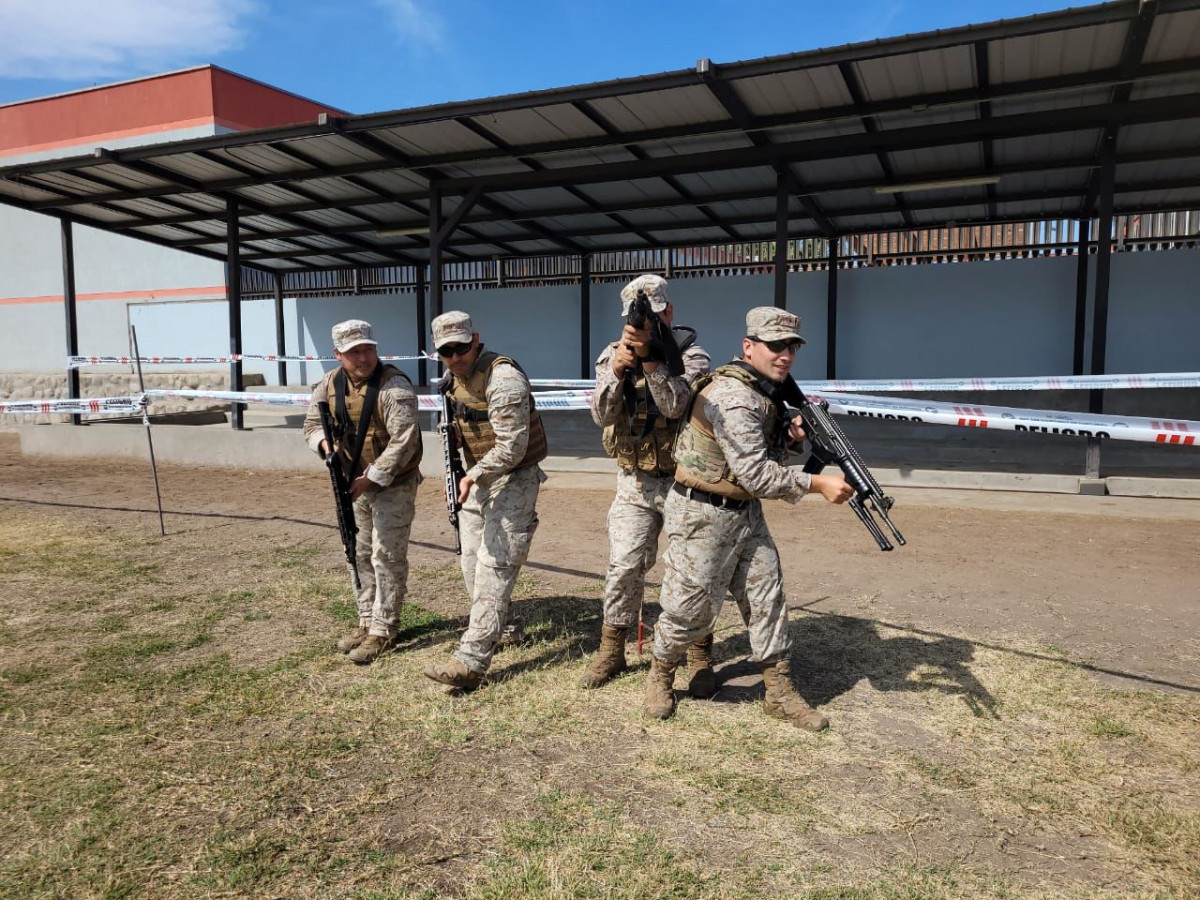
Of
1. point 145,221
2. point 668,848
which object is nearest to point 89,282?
point 145,221

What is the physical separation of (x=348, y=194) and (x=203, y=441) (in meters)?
4.42

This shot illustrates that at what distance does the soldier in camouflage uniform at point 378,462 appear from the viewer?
4250mm

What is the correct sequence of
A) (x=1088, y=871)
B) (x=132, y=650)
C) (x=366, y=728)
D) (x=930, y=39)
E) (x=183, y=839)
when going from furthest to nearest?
(x=930, y=39)
(x=132, y=650)
(x=366, y=728)
(x=183, y=839)
(x=1088, y=871)

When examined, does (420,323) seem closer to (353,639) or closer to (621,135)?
(621,135)

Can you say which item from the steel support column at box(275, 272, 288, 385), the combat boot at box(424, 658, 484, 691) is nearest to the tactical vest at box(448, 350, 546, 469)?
the combat boot at box(424, 658, 484, 691)

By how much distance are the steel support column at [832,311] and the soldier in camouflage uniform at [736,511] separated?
37.2 ft

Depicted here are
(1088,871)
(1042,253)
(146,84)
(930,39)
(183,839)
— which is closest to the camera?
(1088,871)

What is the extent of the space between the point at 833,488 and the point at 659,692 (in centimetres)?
126

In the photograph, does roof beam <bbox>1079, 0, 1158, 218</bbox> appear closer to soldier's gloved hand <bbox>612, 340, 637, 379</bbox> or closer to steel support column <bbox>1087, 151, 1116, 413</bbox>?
steel support column <bbox>1087, 151, 1116, 413</bbox>

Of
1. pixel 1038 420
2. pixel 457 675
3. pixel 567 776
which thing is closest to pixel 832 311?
pixel 1038 420

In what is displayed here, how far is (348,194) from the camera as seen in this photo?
1211 centimetres

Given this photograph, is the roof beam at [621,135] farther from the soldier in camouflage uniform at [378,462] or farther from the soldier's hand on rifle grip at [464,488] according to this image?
the soldier's hand on rifle grip at [464,488]

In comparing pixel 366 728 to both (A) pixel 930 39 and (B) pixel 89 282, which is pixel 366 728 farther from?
(B) pixel 89 282

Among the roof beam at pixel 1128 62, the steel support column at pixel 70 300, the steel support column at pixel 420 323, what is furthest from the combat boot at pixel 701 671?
the steel support column at pixel 420 323
